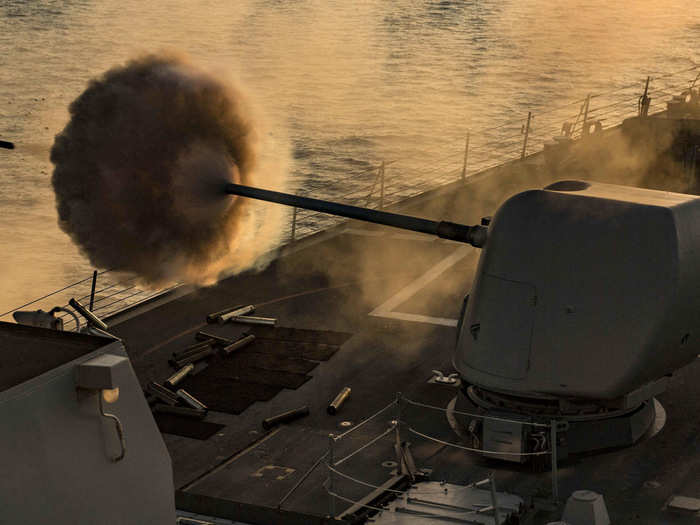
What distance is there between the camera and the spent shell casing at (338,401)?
15.3 meters

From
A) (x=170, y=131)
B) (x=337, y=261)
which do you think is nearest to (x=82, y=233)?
(x=170, y=131)

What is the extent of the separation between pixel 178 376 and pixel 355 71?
209ft

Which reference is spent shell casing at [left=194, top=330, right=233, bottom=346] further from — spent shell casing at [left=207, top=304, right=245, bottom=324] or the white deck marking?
the white deck marking

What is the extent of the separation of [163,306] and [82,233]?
8196 millimetres

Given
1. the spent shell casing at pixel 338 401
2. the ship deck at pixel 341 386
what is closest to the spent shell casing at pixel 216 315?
the ship deck at pixel 341 386

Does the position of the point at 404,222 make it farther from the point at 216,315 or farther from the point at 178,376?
the point at 216,315

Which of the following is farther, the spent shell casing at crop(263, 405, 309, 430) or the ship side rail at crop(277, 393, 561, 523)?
the spent shell casing at crop(263, 405, 309, 430)

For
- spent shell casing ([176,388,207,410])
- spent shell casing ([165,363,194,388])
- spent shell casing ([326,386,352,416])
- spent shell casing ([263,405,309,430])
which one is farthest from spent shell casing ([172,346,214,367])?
spent shell casing ([326,386,352,416])

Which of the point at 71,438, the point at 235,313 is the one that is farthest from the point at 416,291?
the point at 71,438

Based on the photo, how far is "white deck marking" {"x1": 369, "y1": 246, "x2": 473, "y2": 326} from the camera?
1917 centimetres

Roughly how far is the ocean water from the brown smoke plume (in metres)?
16.7

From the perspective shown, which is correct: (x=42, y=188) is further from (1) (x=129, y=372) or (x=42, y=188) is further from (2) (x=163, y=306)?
(1) (x=129, y=372)

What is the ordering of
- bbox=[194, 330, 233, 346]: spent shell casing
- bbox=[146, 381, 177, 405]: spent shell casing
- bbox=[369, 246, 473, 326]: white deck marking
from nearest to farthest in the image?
bbox=[146, 381, 177, 405]: spent shell casing
bbox=[194, 330, 233, 346]: spent shell casing
bbox=[369, 246, 473, 326]: white deck marking

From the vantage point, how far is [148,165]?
12023mm
